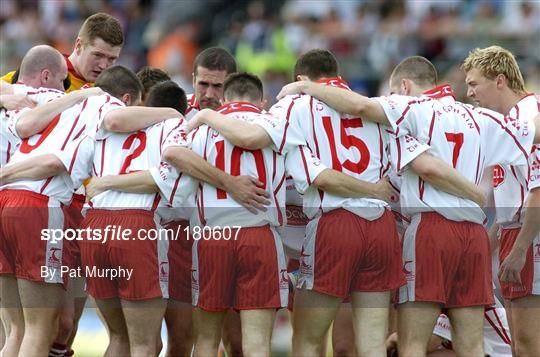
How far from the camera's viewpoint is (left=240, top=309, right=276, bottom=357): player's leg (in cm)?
764

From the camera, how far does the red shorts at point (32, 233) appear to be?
26.7 ft

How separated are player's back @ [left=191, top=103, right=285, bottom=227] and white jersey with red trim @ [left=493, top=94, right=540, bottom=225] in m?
1.85

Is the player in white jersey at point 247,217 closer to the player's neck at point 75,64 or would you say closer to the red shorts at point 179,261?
the red shorts at point 179,261

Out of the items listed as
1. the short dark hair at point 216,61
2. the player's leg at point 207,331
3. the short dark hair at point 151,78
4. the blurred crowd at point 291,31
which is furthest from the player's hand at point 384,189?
the blurred crowd at point 291,31

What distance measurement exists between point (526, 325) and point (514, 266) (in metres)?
0.48

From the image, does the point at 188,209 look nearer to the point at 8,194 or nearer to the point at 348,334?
the point at 8,194

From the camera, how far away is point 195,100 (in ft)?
30.4

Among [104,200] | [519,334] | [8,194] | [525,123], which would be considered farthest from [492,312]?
[8,194]

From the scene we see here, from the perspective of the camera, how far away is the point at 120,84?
27.5 feet

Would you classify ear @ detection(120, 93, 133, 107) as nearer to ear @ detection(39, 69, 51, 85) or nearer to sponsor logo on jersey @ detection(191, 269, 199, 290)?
ear @ detection(39, 69, 51, 85)

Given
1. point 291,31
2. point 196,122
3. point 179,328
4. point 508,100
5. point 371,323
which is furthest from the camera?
point 291,31

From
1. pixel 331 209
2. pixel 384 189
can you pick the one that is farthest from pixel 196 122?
pixel 384 189

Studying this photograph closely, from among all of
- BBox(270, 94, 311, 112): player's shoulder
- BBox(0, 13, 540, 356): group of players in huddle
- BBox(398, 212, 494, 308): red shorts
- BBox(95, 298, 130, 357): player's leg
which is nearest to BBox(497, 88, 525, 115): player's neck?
BBox(0, 13, 540, 356): group of players in huddle

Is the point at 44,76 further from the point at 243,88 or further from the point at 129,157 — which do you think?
the point at 243,88
